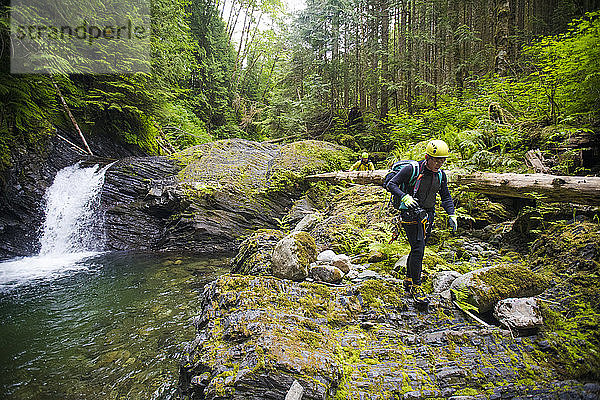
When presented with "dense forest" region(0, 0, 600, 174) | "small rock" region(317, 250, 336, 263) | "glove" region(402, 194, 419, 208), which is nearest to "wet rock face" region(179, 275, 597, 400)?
"small rock" region(317, 250, 336, 263)

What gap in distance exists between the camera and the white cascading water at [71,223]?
26.5 ft

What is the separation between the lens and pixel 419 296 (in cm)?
367

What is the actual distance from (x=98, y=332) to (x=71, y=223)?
6.15m

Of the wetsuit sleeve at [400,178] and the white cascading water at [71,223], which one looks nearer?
the wetsuit sleeve at [400,178]

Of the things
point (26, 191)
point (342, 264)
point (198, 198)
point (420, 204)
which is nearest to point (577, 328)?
point (420, 204)

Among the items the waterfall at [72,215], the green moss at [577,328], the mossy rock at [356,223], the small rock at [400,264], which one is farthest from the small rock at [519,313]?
the waterfall at [72,215]

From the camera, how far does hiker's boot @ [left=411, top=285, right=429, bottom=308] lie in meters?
3.51

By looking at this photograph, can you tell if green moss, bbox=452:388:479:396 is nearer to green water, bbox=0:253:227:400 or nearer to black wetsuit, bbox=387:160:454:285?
black wetsuit, bbox=387:160:454:285

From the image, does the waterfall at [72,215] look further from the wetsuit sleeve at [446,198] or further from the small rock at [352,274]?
the wetsuit sleeve at [446,198]

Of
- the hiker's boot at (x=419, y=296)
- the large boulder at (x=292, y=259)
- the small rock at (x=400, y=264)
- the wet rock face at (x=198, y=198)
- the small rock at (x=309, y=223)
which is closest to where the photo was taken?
the hiker's boot at (x=419, y=296)

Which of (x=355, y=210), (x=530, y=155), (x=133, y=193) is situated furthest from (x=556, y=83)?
(x=133, y=193)

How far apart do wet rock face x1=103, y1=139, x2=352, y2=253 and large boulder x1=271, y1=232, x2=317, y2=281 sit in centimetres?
523

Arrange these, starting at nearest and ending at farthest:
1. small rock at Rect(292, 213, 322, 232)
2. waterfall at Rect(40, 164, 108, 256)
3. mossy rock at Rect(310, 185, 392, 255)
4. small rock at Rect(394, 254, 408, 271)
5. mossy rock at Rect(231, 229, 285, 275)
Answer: small rock at Rect(394, 254, 408, 271)
mossy rock at Rect(231, 229, 285, 275)
mossy rock at Rect(310, 185, 392, 255)
small rock at Rect(292, 213, 322, 232)
waterfall at Rect(40, 164, 108, 256)

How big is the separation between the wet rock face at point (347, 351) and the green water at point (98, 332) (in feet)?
4.33
